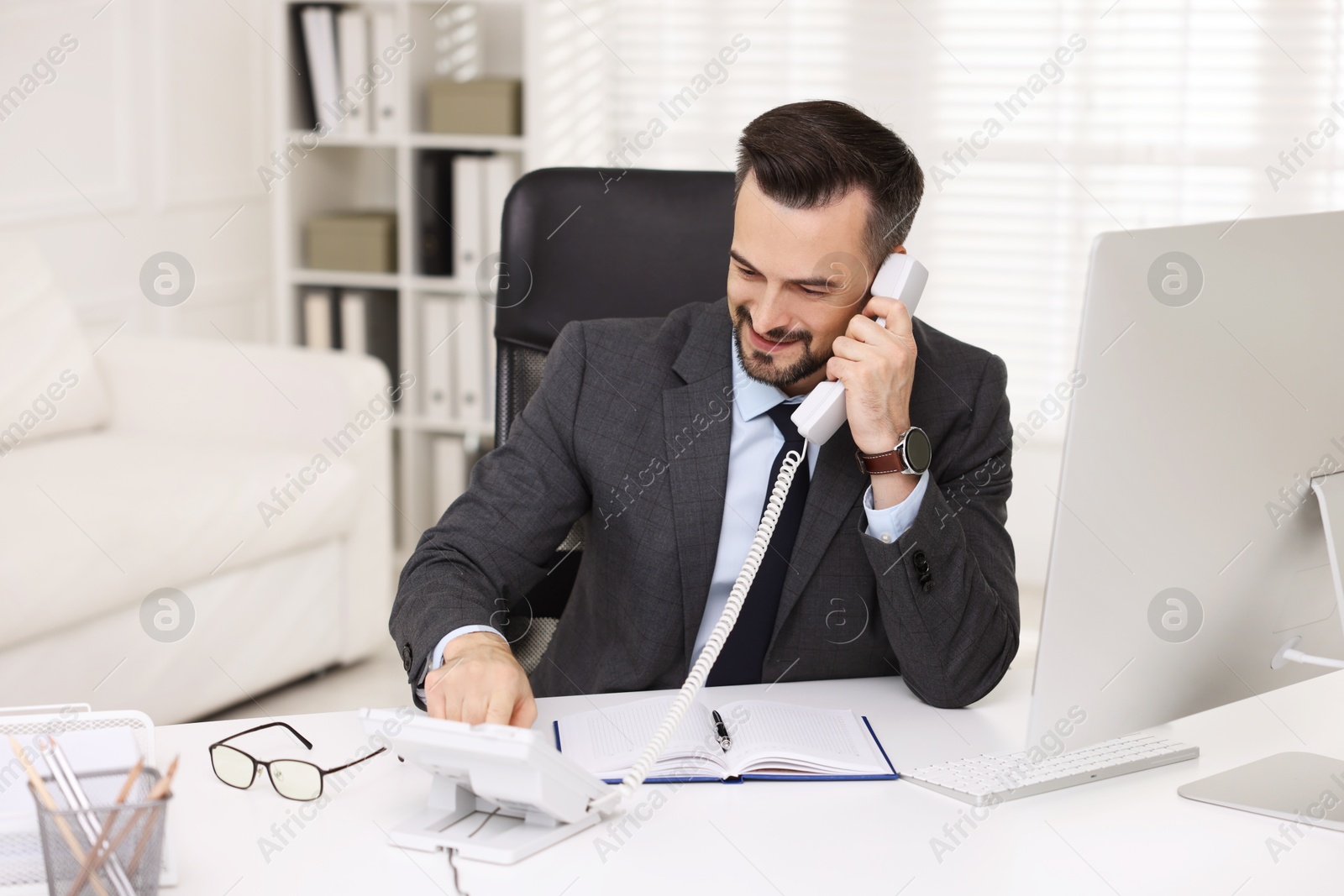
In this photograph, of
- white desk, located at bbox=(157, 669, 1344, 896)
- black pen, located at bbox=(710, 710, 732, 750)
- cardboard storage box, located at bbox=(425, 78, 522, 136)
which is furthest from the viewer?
cardboard storage box, located at bbox=(425, 78, 522, 136)

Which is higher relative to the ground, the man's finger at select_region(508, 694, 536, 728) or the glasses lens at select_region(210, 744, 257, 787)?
the man's finger at select_region(508, 694, 536, 728)

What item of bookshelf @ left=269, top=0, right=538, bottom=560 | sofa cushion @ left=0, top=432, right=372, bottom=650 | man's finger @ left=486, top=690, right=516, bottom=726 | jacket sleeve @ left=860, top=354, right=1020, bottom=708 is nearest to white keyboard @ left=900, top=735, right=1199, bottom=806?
jacket sleeve @ left=860, top=354, right=1020, bottom=708

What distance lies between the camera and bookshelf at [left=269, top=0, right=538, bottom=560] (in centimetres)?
351

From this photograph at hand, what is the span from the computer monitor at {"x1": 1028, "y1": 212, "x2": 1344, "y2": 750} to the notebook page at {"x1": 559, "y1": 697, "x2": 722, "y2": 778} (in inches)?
11.7

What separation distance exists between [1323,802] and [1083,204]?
8.50 feet

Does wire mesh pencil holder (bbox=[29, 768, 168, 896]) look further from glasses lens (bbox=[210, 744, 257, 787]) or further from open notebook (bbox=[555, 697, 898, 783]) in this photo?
open notebook (bbox=[555, 697, 898, 783])

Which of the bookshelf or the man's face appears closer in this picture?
the man's face

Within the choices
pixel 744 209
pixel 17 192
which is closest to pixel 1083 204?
pixel 744 209

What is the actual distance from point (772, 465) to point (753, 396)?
0.09 metres

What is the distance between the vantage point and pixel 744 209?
1393 millimetres

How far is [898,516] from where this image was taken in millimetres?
1272

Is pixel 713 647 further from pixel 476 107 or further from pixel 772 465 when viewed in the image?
pixel 476 107

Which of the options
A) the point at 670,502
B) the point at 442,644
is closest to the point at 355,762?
the point at 442,644

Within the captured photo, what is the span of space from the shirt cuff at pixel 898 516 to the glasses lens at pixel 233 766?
638 millimetres
